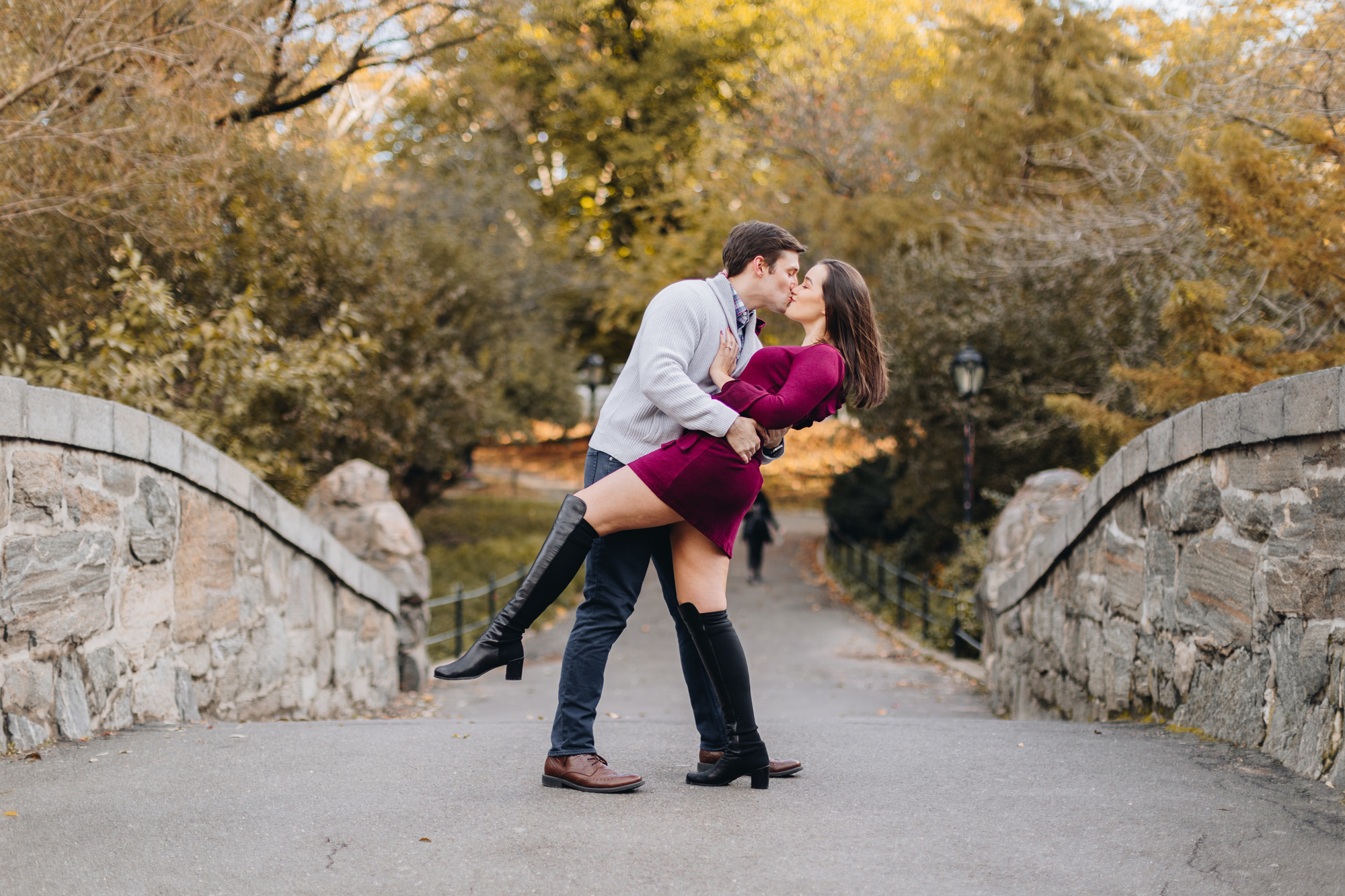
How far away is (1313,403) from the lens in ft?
10.9

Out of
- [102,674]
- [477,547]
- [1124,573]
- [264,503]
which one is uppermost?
[264,503]

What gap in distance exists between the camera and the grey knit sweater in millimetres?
3039

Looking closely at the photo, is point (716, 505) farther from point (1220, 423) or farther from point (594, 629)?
point (1220, 423)

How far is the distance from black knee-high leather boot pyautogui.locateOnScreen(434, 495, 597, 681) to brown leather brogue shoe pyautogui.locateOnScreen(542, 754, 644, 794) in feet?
1.07

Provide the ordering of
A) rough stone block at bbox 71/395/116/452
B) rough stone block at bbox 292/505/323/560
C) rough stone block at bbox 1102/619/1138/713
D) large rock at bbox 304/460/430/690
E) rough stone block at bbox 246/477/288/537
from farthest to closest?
large rock at bbox 304/460/430/690 → rough stone block at bbox 292/505/323/560 → rough stone block at bbox 246/477/288/537 → rough stone block at bbox 1102/619/1138/713 → rough stone block at bbox 71/395/116/452

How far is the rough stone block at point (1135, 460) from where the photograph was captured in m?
4.68

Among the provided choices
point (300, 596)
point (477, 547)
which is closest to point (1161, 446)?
point (300, 596)

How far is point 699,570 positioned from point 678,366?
0.63m

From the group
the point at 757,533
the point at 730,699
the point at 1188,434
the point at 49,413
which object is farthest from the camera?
the point at 757,533

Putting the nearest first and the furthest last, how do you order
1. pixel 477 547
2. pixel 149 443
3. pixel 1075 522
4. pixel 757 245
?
pixel 757 245, pixel 149 443, pixel 1075 522, pixel 477 547

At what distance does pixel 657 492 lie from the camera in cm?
308

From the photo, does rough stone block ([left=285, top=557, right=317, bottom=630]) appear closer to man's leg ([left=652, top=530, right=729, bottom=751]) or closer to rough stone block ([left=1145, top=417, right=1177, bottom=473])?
man's leg ([left=652, top=530, right=729, bottom=751])

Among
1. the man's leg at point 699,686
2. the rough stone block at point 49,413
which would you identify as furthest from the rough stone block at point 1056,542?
the rough stone block at point 49,413

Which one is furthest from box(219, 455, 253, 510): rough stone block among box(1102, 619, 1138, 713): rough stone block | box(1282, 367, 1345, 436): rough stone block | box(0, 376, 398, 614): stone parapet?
box(1282, 367, 1345, 436): rough stone block
